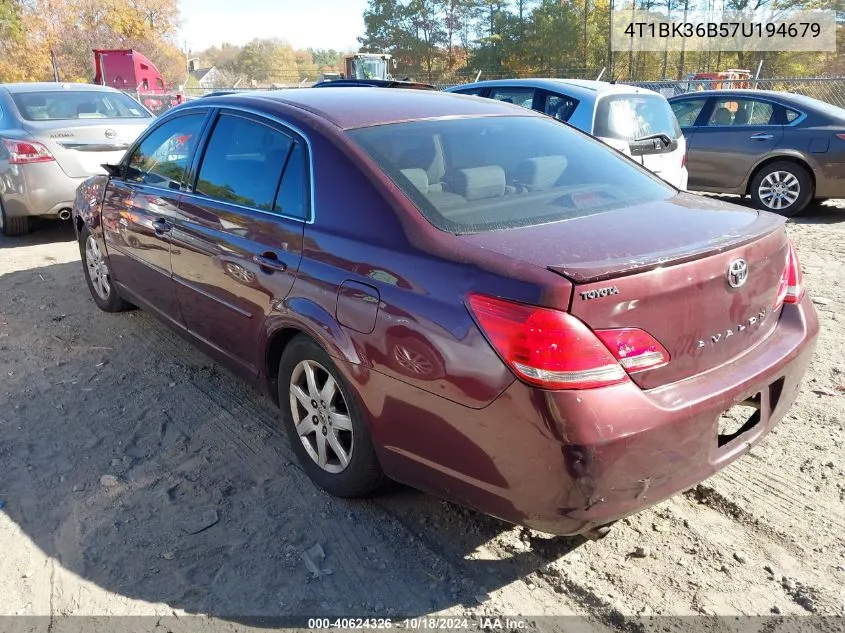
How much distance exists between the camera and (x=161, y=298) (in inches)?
165

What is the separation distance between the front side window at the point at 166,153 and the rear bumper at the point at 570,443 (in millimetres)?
2082

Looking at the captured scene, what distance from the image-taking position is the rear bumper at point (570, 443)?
2049mm

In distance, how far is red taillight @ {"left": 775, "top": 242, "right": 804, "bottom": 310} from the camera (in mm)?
2752

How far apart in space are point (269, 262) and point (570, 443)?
1.61 meters

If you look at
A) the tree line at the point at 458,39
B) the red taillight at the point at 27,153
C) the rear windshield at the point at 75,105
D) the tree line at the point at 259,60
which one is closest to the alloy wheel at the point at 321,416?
the red taillight at the point at 27,153

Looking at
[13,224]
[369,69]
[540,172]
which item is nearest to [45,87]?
[13,224]

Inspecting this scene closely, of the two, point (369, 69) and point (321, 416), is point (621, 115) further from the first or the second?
point (369, 69)

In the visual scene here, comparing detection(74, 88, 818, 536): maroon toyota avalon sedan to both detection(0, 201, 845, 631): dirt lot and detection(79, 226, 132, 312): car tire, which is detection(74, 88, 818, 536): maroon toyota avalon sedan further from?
detection(79, 226, 132, 312): car tire

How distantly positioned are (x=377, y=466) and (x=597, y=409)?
1.04 meters

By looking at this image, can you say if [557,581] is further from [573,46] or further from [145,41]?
[145,41]

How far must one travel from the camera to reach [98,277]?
17.4ft

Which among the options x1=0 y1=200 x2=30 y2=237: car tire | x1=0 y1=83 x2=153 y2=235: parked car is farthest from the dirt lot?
x1=0 y1=200 x2=30 y2=237: car tire

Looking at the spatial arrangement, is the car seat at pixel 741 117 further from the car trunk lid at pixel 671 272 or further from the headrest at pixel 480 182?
the headrest at pixel 480 182

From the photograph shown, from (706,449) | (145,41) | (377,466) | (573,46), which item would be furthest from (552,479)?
(145,41)
